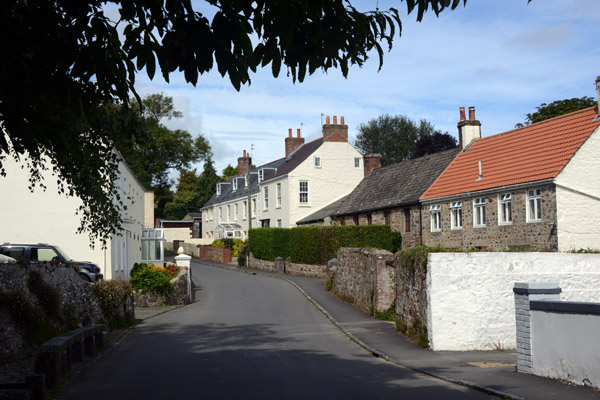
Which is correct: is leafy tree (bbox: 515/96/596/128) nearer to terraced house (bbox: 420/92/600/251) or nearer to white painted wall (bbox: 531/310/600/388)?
terraced house (bbox: 420/92/600/251)

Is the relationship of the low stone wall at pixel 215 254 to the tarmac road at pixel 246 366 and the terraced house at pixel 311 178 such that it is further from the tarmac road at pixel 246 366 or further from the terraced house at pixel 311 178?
the tarmac road at pixel 246 366

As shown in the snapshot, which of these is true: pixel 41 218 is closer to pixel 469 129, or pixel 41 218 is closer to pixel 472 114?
pixel 469 129

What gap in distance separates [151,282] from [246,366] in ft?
52.8

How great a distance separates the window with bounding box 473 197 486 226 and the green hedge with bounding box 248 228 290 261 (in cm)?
1569

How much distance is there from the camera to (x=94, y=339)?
14.5 meters

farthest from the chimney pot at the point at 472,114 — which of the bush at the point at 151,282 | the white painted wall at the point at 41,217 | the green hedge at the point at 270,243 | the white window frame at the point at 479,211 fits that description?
the white painted wall at the point at 41,217

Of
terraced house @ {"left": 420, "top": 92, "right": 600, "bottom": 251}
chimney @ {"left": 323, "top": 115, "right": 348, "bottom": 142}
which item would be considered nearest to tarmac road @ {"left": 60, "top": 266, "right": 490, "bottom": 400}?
terraced house @ {"left": 420, "top": 92, "right": 600, "bottom": 251}

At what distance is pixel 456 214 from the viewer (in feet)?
112

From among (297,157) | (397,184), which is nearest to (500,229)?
(397,184)

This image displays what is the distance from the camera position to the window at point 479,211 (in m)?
32.1

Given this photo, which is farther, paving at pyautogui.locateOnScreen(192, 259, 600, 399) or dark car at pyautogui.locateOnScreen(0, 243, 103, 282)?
dark car at pyautogui.locateOnScreen(0, 243, 103, 282)

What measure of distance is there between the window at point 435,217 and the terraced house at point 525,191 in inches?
2.1

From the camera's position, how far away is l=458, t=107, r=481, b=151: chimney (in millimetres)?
38062

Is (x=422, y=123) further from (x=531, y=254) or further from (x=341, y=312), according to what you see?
(x=531, y=254)
